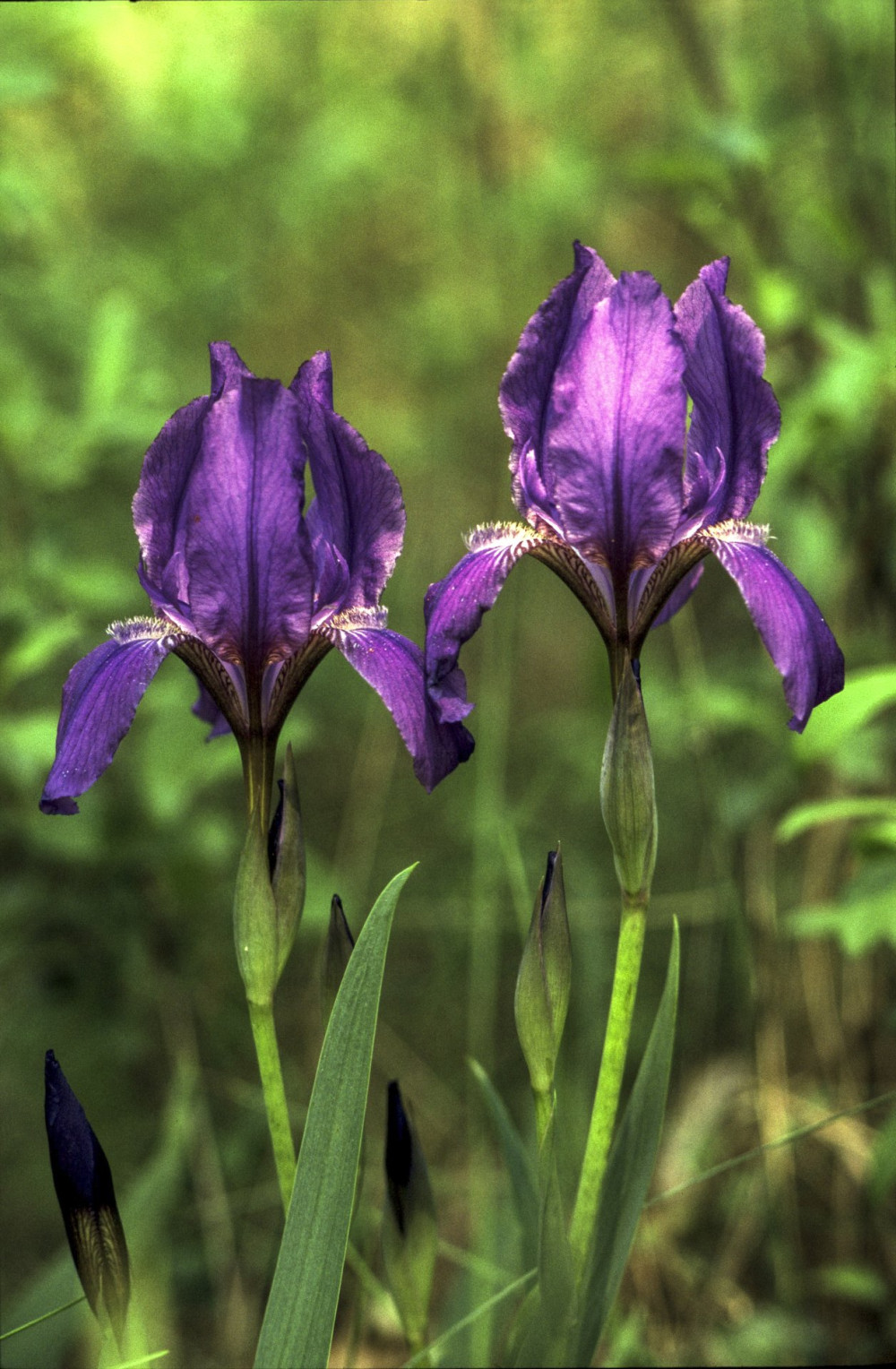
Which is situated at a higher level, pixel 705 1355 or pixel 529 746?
pixel 529 746

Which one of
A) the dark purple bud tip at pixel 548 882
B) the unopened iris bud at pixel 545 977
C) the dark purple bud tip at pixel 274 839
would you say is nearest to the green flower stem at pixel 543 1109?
the unopened iris bud at pixel 545 977

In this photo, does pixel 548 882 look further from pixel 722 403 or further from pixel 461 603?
pixel 722 403

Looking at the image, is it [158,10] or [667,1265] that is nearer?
[667,1265]

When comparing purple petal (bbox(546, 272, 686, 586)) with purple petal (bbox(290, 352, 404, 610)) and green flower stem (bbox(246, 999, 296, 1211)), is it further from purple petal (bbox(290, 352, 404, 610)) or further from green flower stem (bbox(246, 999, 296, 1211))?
green flower stem (bbox(246, 999, 296, 1211))

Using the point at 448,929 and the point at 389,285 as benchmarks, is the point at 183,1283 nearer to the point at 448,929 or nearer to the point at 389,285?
the point at 448,929

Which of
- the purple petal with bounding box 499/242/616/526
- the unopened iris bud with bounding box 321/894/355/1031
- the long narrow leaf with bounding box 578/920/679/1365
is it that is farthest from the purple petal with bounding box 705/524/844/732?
the unopened iris bud with bounding box 321/894/355/1031

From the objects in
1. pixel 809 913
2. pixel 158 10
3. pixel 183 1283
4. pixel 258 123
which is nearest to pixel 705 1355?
pixel 809 913

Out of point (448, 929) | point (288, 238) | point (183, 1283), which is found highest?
point (288, 238)
